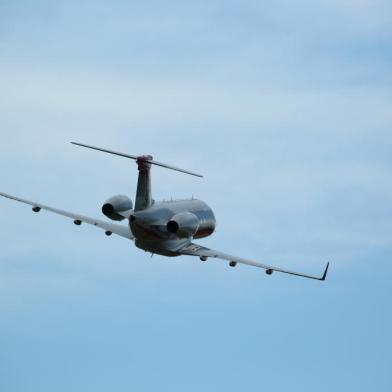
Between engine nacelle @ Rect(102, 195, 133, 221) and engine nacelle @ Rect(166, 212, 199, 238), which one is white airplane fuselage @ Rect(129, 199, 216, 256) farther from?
engine nacelle @ Rect(102, 195, 133, 221)

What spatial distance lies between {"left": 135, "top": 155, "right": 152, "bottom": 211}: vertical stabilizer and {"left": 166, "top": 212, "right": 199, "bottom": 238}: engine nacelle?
2.36 meters

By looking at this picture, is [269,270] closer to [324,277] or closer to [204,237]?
[324,277]

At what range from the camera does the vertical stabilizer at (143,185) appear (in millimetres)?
96562

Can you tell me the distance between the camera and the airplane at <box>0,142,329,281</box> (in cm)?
9569

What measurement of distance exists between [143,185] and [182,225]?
4.12m

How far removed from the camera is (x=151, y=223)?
9594cm

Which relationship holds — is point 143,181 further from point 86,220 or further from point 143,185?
point 86,220

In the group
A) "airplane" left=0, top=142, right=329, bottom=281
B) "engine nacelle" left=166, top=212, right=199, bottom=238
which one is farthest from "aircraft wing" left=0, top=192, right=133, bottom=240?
"engine nacelle" left=166, top=212, right=199, bottom=238

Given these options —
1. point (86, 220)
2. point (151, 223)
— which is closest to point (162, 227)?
point (151, 223)

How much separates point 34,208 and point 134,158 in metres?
9.69

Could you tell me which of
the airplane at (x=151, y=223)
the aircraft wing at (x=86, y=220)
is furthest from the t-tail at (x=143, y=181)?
the aircraft wing at (x=86, y=220)

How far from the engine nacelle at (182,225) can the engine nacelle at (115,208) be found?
4189mm

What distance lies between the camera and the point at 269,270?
9719 cm

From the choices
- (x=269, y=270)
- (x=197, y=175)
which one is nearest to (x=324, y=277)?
(x=269, y=270)
